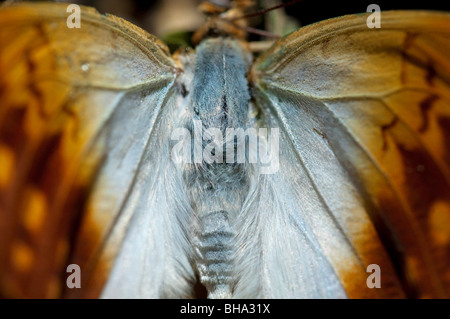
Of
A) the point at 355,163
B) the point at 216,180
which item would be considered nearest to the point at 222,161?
the point at 216,180

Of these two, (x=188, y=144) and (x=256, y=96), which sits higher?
(x=256, y=96)

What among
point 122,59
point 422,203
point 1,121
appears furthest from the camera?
point 122,59

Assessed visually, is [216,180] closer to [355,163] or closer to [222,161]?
[222,161]

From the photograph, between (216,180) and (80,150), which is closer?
(80,150)

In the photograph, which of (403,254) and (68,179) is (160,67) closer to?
(68,179)

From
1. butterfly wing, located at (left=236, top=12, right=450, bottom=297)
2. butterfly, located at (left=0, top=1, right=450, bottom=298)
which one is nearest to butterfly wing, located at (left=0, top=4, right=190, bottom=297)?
butterfly, located at (left=0, top=1, right=450, bottom=298)

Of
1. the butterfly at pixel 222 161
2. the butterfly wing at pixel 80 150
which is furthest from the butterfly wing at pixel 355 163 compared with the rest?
the butterfly wing at pixel 80 150
